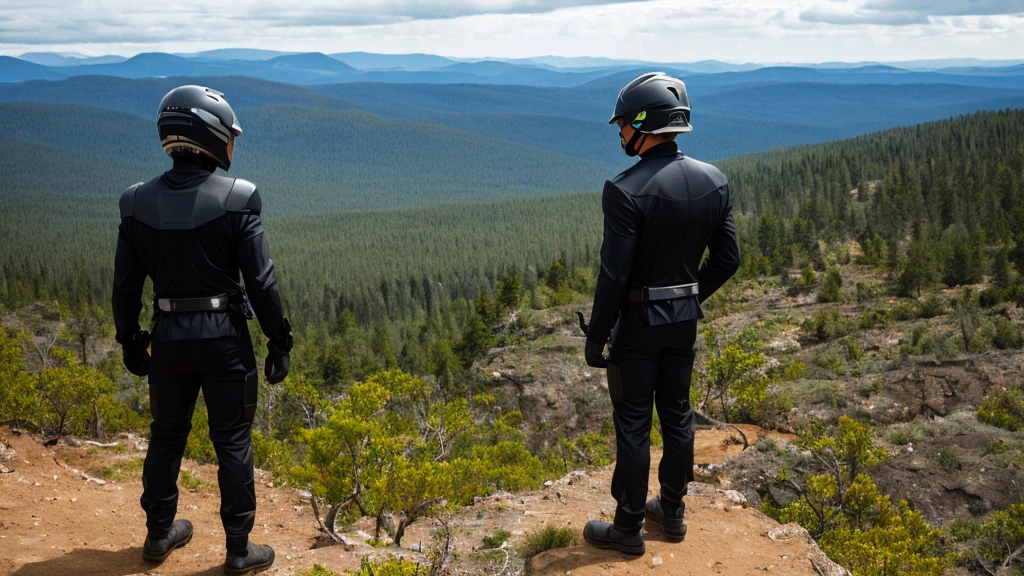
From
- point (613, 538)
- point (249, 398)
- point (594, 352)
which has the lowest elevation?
point (613, 538)

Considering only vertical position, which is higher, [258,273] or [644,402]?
[258,273]

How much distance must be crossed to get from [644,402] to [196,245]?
410cm

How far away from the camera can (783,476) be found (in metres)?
12.9

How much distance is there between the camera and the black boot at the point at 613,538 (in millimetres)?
7492

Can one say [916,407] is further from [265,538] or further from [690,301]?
[265,538]

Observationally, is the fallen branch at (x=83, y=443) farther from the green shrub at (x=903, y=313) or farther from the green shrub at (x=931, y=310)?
the green shrub at (x=903, y=313)

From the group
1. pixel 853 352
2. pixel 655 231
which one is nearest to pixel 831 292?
pixel 853 352

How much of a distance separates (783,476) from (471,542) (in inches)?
221

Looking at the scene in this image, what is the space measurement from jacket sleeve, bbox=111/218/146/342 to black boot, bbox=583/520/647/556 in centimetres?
456

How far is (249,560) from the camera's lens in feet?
24.2

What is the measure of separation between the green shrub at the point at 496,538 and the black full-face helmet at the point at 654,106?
4.82 m

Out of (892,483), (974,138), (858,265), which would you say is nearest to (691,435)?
(892,483)

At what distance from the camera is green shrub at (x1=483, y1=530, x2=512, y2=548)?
942cm

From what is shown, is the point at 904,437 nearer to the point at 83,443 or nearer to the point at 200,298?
the point at 200,298
